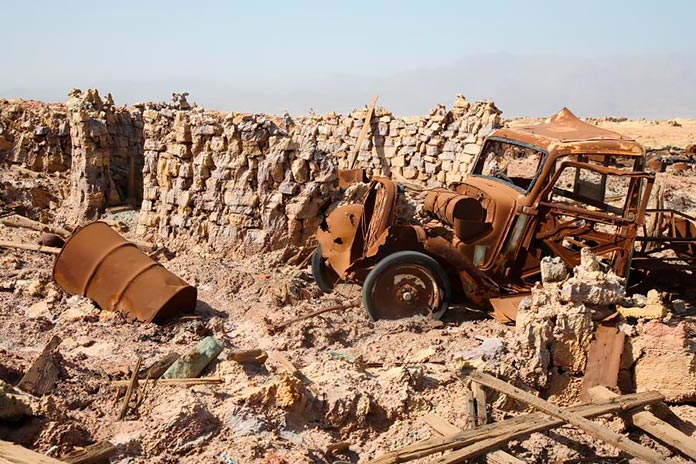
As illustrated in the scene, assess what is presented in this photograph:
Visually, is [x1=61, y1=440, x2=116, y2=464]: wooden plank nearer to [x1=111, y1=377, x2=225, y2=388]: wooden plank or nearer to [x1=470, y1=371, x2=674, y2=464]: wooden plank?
[x1=111, y1=377, x2=225, y2=388]: wooden plank

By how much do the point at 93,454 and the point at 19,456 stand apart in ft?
1.44

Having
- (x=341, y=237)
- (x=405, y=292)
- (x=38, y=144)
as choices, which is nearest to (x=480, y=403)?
(x=405, y=292)

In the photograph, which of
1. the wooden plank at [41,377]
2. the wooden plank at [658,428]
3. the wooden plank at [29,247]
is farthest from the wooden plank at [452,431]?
the wooden plank at [29,247]

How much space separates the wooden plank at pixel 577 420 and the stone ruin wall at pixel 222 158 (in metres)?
4.56

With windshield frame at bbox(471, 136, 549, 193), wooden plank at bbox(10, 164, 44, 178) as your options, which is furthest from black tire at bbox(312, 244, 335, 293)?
wooden plank at bbox(10, 164, 44, 178)

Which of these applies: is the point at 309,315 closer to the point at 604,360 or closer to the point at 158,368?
the point at 158,368

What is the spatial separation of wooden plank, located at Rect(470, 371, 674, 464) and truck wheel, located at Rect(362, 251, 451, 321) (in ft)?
6.11

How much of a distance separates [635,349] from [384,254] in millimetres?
2764

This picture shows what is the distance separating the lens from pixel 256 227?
9484 mm

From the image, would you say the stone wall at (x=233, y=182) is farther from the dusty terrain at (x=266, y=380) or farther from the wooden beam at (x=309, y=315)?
the wooden beam at (x=309, y=315)

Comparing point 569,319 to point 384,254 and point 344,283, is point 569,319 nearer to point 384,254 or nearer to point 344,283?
point 384,254

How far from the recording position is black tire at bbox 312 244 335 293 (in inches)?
324

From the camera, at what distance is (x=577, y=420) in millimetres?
Answer: 4695

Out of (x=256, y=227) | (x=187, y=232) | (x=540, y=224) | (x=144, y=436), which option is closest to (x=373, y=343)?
(x=540, y=224)
